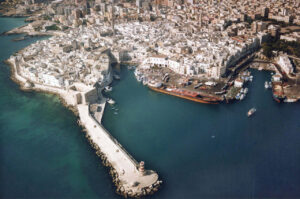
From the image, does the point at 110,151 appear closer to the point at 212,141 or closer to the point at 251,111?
the point at 212,141

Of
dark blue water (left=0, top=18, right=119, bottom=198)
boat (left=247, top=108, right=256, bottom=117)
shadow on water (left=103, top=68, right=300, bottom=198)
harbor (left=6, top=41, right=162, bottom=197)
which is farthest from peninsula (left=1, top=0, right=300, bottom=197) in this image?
boat (left=247, top=108, right=256, bottom=117)

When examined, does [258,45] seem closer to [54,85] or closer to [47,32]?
[54,85]

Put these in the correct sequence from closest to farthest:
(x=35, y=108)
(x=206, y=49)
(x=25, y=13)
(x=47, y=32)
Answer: (x=35, y=108), (x=206, y=49), (x=47, y=32), (x=25, y=13)

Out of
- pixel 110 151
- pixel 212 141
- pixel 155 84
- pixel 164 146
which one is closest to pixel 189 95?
pixel 155 84

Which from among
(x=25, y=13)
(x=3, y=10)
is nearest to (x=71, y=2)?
(x=25, y=13)

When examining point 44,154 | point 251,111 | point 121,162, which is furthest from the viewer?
point 251,111

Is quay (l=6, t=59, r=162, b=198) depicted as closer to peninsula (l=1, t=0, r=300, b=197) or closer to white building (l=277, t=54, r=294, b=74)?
peninsula (l=1, t=0, r=300, b=197)
